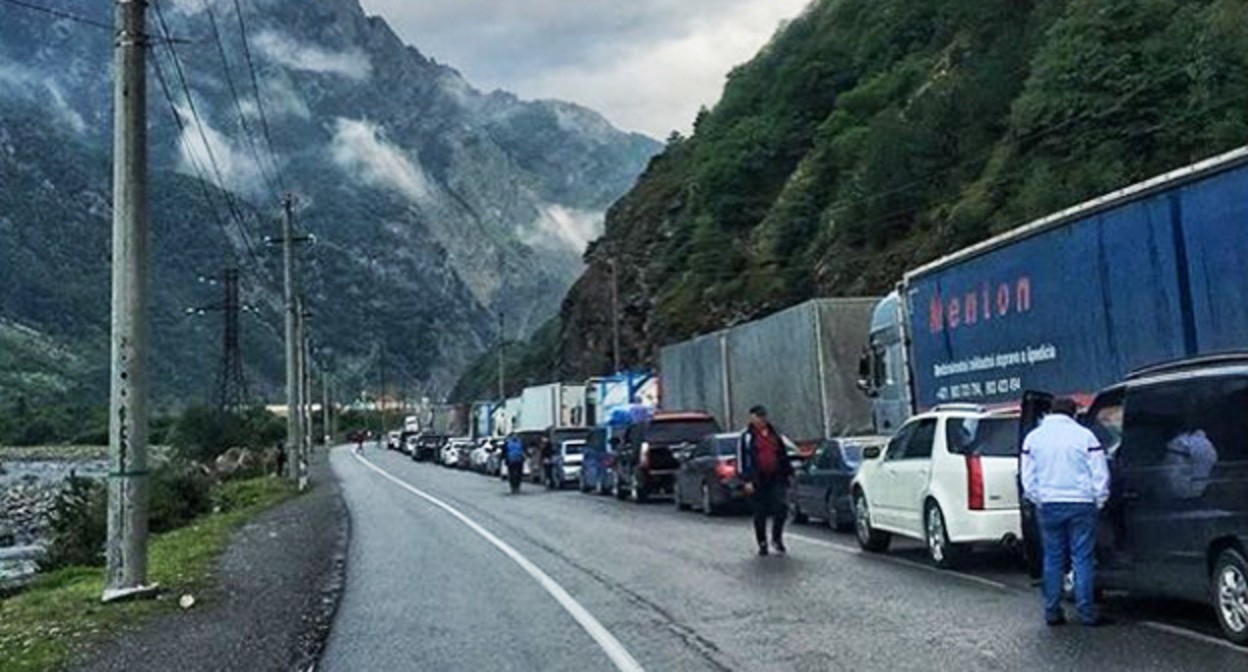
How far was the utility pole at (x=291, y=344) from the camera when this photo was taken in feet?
168

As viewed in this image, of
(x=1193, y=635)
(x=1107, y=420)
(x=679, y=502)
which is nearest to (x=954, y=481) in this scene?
(x=1107, y=420)

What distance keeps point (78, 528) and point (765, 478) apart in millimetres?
14829

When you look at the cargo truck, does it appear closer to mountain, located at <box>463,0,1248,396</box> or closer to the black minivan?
mountain, located at <box>463,0,1248,396</box>

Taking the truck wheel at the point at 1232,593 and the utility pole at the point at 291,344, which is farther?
the utility pole at the point at 291,344

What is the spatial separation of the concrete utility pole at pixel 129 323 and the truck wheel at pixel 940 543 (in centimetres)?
817

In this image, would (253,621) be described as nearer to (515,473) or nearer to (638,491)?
(638,491)

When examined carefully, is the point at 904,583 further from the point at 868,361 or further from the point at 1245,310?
the point at 868,361

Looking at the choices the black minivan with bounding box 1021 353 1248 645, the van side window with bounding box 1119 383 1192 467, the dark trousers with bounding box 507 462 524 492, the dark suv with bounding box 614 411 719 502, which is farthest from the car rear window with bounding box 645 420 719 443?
the van side window with bounding box 1119 383 1192 467

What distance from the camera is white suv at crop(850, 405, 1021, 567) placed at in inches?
611

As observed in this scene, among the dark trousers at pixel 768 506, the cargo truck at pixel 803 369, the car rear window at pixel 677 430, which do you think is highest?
the cargo truck at pixel 803 369

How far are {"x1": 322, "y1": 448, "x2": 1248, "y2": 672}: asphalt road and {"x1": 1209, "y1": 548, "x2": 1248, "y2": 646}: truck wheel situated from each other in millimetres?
142

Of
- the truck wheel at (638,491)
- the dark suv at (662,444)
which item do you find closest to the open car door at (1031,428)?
the dark suv at (662,444)

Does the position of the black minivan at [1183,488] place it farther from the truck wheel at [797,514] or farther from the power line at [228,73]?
the power line at [228,73]

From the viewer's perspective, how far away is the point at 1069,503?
11.6 meters
